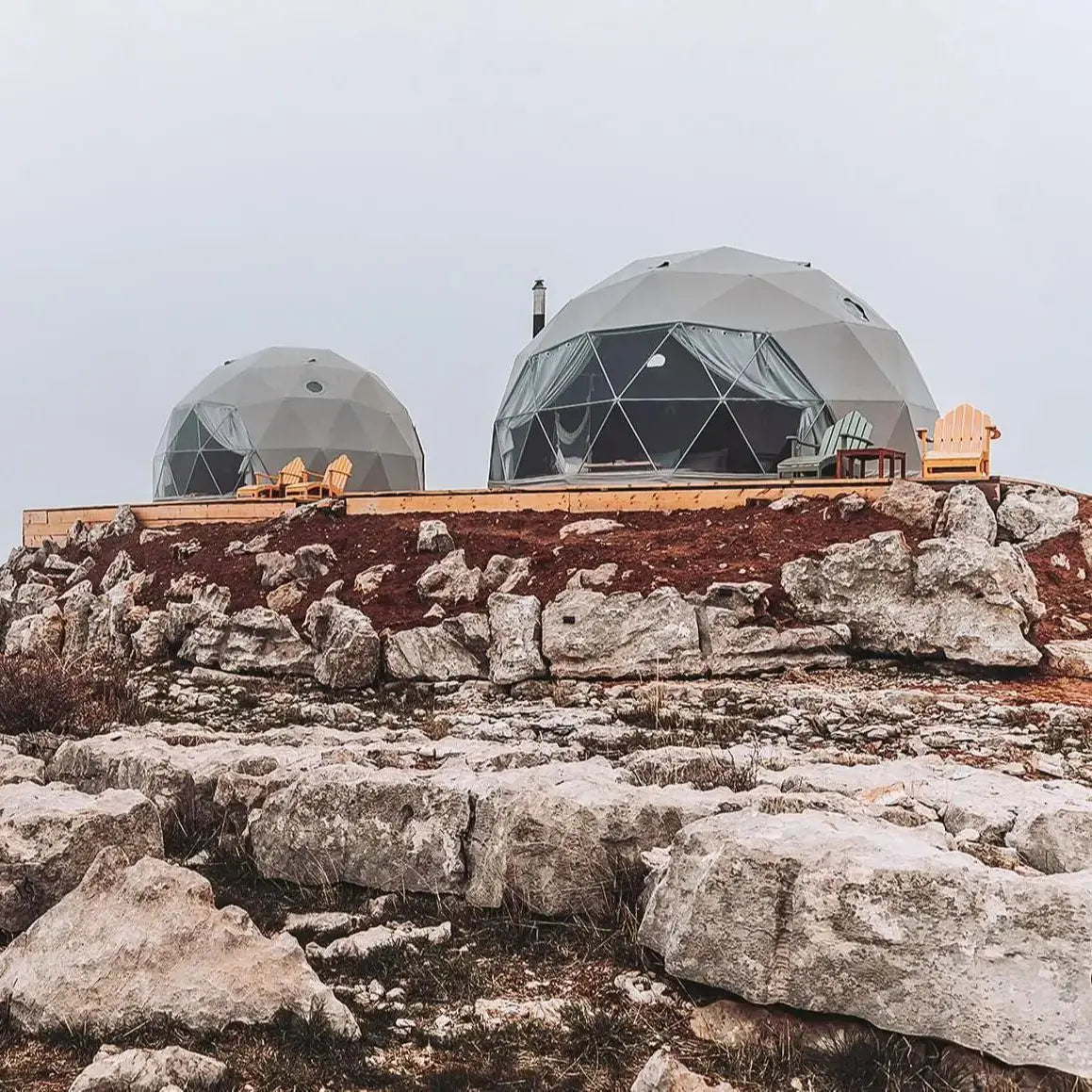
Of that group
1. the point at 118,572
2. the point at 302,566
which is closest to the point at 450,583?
the point at 302,566

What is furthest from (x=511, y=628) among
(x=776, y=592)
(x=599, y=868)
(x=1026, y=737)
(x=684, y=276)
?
(x=684, y=276)

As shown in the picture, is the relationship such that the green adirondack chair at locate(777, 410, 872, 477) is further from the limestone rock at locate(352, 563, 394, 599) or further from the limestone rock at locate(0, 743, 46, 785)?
the limestone rock at locate(0, 743, 46, 785)

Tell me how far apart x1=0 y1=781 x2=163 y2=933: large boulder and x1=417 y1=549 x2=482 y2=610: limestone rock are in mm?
9315

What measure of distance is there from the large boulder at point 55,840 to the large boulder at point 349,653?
26.9 ft

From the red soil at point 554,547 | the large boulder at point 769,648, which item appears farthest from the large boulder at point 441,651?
the large boulder at point 769,648

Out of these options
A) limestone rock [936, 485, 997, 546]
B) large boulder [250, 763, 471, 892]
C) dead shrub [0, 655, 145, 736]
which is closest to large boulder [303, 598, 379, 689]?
dead shrub [0, 655, 145, 736]

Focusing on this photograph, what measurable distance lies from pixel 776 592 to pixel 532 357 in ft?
43.0

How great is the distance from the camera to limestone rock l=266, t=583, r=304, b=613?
1559cm

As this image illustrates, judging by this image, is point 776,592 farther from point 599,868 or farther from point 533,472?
point 533,472

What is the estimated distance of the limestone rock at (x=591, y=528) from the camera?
15805mm

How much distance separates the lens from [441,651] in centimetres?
1341

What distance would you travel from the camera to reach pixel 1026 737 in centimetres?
864

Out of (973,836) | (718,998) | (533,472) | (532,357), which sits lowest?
(718,998)

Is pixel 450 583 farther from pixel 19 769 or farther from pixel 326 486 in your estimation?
pixel 326 486
